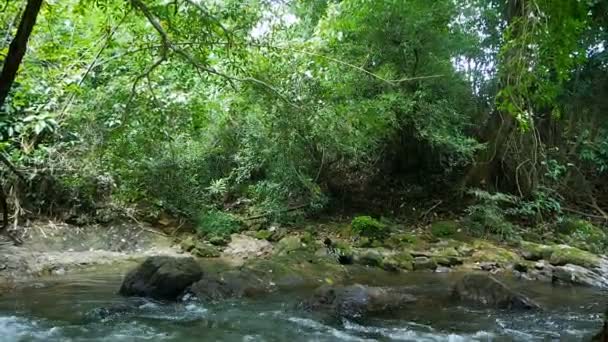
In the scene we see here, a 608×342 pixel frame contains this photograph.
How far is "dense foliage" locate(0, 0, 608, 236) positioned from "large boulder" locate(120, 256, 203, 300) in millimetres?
1530

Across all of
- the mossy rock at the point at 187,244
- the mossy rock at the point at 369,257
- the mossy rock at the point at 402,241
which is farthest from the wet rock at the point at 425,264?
the mossy rock at the point at 187,244

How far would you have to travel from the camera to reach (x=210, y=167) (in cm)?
1006

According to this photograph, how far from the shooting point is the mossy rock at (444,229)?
31.3 ft

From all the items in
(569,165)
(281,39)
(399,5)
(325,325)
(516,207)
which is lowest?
(325,325)

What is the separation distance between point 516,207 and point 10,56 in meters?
9.60

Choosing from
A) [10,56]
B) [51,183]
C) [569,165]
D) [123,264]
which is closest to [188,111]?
[123,264]

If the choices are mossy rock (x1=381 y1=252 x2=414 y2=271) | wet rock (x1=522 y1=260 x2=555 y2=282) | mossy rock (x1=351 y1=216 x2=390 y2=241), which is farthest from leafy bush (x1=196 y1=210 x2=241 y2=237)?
wet rock (x1=522 y1=260 x2=555 y2=282)

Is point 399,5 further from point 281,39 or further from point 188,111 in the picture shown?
point 188,111

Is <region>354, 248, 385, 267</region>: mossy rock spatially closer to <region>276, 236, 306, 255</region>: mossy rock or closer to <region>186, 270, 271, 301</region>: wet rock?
<region>276, 236, 306, 255</region>: mossy rock

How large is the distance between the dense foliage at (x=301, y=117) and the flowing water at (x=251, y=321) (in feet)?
5.61

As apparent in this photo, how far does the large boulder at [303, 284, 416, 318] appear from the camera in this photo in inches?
215

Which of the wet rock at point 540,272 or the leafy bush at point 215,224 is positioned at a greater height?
the leafy bush at point 215,224

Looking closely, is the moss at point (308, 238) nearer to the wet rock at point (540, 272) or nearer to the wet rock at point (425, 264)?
the wet rock at point (425, 264)

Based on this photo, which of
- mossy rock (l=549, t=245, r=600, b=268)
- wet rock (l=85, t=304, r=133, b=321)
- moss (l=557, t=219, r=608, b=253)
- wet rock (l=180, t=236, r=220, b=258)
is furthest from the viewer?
moss (l=557, t=219, r=608, b=253)
